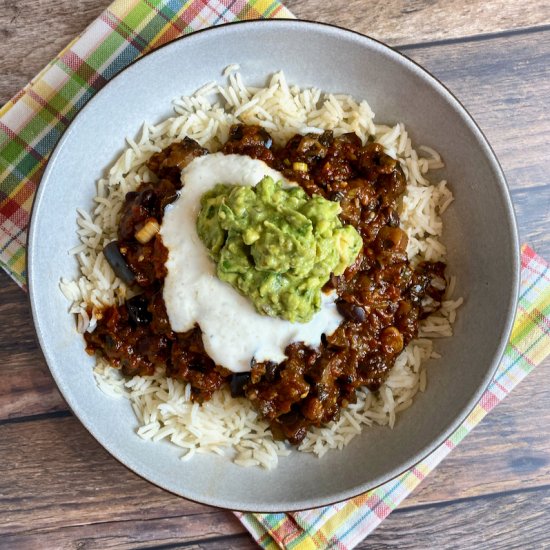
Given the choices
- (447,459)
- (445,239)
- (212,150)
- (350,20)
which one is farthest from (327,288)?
(350,20)

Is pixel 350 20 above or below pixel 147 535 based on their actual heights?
above

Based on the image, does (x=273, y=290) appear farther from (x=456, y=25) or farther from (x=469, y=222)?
(x=456, y=25)

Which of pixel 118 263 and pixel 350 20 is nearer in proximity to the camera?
pixel 118 263

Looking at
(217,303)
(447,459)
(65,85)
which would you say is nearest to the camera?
(217,303)

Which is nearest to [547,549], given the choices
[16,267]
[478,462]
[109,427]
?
[478,462]

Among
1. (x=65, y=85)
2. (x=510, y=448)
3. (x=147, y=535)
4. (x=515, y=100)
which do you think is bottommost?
(x=510, y=448)

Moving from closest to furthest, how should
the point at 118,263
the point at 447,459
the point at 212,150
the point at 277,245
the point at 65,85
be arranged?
the point at 277,245 → the point at 118,263 → the point at 212,150 → the point at 65,85 → the point at 447,459

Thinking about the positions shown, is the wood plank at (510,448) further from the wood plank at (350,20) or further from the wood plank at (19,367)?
the wood plank at (19,367)

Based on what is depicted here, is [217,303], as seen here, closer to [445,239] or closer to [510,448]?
[445,239]
